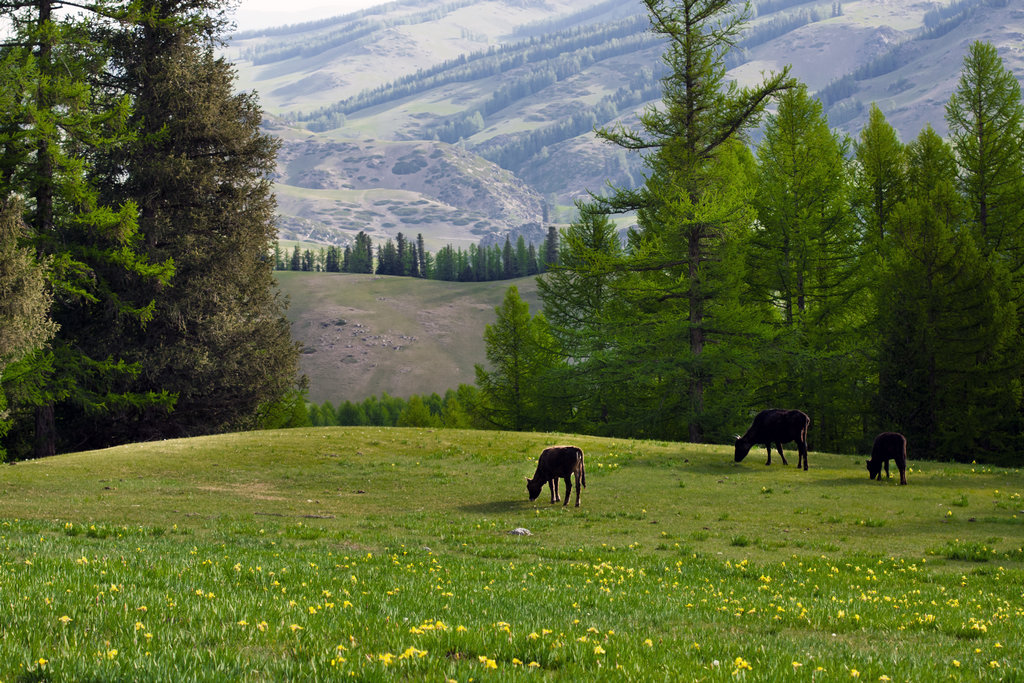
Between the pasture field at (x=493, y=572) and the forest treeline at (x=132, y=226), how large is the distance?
1340 centimetres

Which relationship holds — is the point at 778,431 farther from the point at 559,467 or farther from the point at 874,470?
the point at 559,467

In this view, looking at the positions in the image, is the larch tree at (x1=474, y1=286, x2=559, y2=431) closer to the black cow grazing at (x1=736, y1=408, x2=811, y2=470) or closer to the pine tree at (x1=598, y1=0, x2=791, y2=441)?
the pine tree at (x1=598, y1=0, x2=791, y2=441)

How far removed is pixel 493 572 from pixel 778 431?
22988 millimetres

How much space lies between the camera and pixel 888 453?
28266 mm

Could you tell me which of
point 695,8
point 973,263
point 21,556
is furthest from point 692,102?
point 21,556

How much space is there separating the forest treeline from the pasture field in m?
13.4

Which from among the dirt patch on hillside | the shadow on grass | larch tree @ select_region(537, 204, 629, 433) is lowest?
the shadow on grass

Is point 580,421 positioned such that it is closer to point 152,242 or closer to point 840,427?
point 840,427

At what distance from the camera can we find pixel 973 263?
46.4m

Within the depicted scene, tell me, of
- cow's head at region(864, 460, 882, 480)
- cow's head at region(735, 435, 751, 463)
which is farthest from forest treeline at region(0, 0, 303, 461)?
cow's head at region(864, 460, 882, 480)

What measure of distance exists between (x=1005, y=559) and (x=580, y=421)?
5401 centimetres

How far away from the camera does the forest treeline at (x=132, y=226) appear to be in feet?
132

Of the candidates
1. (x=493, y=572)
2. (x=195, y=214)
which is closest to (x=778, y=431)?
(x=493, y=572)

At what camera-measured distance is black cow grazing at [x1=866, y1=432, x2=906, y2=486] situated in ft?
91.7
